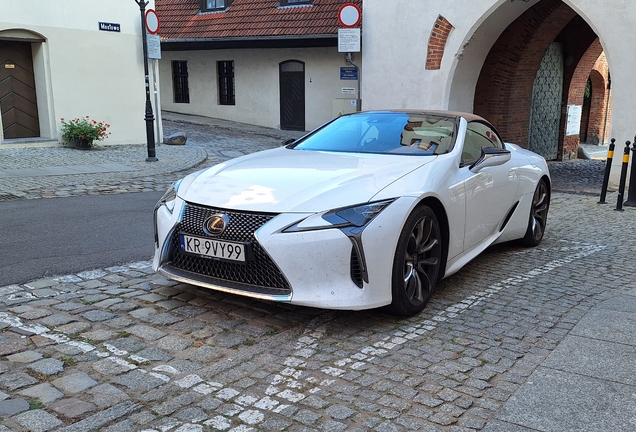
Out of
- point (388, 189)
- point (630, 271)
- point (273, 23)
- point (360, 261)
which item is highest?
point (273, 23)

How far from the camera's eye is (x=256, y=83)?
23266mm

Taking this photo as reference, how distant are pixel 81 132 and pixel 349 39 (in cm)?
689

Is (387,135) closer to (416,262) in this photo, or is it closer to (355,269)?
(416,262)

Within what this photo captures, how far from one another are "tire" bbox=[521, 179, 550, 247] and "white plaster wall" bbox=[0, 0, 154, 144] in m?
12.4

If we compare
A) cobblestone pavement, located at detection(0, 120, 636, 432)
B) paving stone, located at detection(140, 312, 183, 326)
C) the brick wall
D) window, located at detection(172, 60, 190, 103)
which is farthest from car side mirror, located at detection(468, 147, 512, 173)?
window, located at detection(172, 60, 190, 103)

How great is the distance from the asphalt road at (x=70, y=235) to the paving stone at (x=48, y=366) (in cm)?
169

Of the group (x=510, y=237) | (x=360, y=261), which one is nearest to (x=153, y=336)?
(x=360, y=261)

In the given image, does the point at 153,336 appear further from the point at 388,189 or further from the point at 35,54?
the point at 35,54

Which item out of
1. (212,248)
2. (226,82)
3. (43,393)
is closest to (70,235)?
(212,248)

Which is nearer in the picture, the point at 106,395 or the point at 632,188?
the point at 106,395

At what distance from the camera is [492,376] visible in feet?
11.7

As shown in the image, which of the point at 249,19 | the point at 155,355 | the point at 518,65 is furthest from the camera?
the point at 249,19

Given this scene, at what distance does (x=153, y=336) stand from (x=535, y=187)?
4.39m

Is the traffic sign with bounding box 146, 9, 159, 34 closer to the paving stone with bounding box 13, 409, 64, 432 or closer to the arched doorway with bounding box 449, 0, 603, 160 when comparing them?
the arched doorway with bounding box 449, 0, 603, 160
